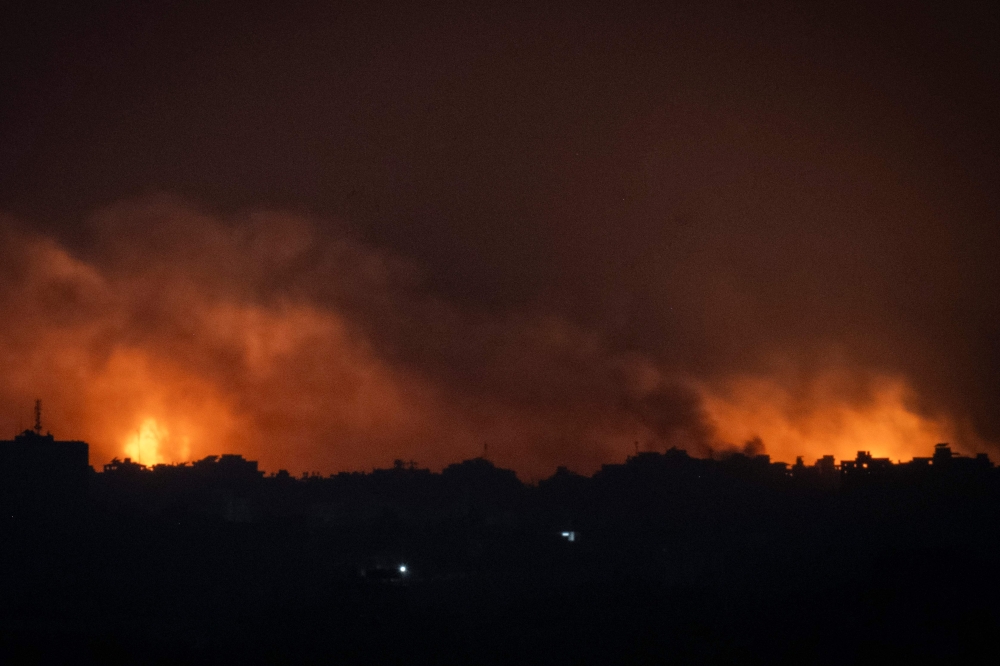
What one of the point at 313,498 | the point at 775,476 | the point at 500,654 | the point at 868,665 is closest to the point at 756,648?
the point at 868,665

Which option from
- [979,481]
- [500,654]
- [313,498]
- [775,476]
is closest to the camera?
[500,654]

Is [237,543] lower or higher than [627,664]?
higher

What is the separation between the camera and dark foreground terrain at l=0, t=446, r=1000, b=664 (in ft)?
118

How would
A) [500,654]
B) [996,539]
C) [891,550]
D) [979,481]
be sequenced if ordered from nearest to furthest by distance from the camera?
[500,654] < [891,550] < [996,539] < [979,481]

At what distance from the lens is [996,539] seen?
47.9 metres

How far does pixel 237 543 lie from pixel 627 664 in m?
21.0

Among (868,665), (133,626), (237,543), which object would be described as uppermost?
(237,543)

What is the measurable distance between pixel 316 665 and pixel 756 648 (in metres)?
14.2

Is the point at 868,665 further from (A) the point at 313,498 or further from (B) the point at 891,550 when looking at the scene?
(A) the point at 313,498

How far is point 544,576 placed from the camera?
45.8 metres

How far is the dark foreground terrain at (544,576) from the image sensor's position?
3603 centimetres

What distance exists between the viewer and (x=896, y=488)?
55.2 metres

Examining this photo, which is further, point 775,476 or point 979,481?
point 775,476

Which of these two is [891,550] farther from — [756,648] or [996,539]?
[756,648]
